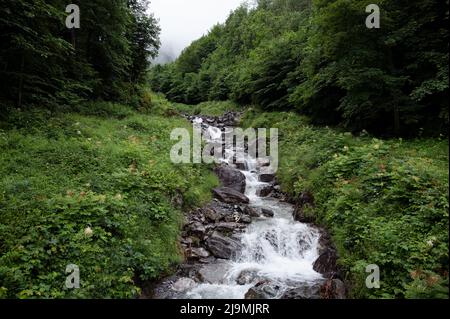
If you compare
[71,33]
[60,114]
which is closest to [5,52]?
[60,114]

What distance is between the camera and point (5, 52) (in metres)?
12.3

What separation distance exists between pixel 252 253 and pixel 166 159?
5822 mm

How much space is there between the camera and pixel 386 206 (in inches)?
347

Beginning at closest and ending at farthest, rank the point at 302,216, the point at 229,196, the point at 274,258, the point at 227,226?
1. the point at 274,258
2. the point at 227,226
3. the point at 302,216
4. the point at 229,196

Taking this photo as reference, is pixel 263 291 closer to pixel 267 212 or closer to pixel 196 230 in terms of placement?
pixel 196 230

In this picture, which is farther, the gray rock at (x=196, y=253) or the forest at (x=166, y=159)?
the gray rock at (x=196, y=253)

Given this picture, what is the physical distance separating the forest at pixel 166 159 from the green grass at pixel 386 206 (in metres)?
0.04

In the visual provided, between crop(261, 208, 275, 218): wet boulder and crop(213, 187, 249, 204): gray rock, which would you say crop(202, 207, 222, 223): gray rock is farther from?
crop(261, 208, 275, 218): wet boulder

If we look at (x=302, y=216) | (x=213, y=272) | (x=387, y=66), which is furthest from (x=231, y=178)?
(x=387, y=66)

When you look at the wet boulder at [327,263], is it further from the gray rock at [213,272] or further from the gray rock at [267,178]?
the gray rock at [267,178]

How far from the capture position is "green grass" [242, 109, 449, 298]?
21.6ft

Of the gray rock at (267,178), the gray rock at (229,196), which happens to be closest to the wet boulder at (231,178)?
the gray rock at (229,196)

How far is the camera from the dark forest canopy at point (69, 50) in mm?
11836
